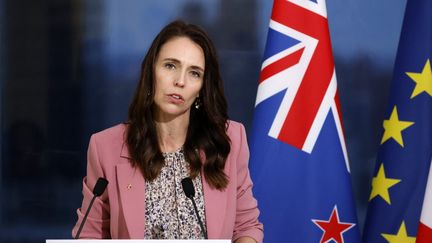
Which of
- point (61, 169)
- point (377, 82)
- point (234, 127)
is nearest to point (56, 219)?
point (61, 169)

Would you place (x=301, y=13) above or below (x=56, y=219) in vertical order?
above

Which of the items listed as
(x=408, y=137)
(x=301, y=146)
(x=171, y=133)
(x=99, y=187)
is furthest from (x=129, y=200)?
(x=408, y=137)

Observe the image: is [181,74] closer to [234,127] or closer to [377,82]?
[234,127]

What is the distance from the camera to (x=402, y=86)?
3.11 meters

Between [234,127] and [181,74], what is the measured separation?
0.88ft

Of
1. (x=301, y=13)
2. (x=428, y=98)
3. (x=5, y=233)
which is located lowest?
(x=5, y=233)

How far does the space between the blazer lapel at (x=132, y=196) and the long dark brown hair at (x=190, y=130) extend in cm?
2

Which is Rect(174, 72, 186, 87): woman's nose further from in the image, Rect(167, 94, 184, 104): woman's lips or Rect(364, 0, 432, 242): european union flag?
Rect(364, 0, 432, 242): european union flag

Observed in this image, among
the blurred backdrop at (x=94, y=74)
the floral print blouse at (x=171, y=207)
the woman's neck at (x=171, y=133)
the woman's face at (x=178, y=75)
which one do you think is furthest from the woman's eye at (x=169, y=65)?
the blurred backdrop at (x=94, y=74)

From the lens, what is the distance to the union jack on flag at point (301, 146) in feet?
9.68

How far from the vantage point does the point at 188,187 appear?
1.79m

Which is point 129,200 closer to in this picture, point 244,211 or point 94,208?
point 94,208

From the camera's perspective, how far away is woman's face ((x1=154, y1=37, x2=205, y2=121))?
1.87m

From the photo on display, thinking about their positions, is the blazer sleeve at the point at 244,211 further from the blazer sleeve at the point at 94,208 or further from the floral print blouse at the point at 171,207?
the blazer sleeve at the point at 94,208
